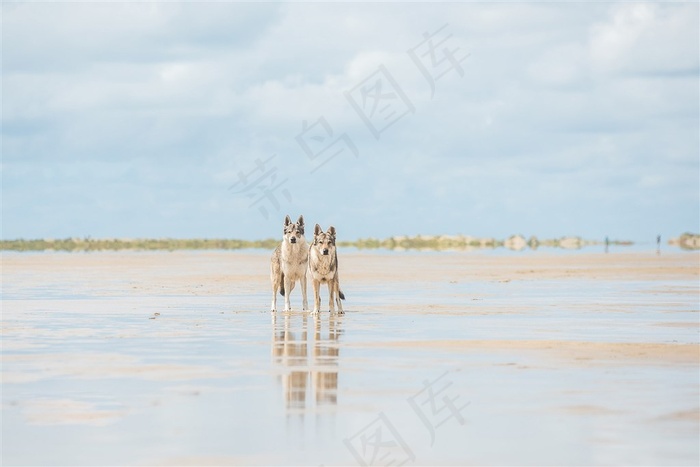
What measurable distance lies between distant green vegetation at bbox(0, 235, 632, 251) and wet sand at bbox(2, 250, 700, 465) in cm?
10382

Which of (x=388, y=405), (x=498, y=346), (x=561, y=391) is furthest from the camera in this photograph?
(x=498, y=346)

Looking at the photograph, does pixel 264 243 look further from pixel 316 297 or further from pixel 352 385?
pixel 352 385

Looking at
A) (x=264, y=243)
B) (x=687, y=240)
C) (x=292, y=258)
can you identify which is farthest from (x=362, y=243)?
(x=292, y=258)

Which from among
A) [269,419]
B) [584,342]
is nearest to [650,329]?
[584,342]

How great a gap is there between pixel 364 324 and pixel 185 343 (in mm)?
4600

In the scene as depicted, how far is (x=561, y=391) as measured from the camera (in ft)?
41.1

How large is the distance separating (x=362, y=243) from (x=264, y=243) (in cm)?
1438

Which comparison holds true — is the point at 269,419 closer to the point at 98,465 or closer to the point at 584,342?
the point at 98,465

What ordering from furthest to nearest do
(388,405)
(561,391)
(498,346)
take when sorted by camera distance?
(498,346)
(561,391)
(388,405)

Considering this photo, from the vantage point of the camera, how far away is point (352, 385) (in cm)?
1291

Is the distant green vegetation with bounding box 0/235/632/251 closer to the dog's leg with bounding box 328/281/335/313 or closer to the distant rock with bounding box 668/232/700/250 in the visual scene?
the distant rock with bounding box 668/232/700/250

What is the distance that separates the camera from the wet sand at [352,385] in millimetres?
9477

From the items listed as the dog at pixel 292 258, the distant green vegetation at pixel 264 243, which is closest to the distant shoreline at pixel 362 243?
the distant green vegetation at pixel 264 243

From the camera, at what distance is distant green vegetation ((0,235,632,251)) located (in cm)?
12862
